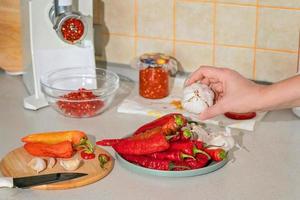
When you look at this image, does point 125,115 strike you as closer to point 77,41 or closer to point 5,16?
point 77,41

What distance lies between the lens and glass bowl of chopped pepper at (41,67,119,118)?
1.86 meters

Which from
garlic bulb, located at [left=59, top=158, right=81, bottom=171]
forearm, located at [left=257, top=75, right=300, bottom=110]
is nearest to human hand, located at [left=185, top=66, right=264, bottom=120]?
forearm, located at [left=257, top=75, right=300, bottom=110]

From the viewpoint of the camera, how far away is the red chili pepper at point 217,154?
156 centimetres

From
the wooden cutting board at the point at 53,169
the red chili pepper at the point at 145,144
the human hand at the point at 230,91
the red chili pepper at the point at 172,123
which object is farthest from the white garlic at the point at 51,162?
the human hand at the point at 230,91

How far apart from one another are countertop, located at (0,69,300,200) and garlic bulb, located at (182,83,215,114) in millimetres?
119

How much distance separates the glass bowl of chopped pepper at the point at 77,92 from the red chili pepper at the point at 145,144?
0.29 meters

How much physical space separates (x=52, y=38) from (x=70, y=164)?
20.4 inches

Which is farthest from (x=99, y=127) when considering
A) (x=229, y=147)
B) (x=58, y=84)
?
(x=229, y=147)

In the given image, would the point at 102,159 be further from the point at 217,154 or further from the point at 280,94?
the point at 280,94

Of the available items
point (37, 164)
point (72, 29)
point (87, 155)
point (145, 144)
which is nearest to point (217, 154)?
point (145, 144)

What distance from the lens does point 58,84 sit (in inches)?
78.8

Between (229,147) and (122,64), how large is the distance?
71cm

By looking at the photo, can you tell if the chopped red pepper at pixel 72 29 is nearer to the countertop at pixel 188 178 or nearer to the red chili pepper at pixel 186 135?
the countertop at pixel 188 178

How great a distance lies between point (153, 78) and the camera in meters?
2.01
